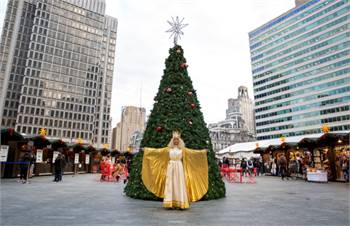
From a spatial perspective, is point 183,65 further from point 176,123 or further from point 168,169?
point 168,169

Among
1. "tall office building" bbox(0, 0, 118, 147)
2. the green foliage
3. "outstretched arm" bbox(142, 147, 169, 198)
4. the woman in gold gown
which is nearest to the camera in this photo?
the woman in gold gown

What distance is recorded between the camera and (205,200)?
26.4 feet

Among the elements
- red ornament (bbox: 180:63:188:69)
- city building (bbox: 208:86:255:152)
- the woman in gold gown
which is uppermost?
city building (bbox: 208:86:255:152)

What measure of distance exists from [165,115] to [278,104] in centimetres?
9859

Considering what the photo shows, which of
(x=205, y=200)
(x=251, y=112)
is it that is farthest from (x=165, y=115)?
(x=251, y=112)

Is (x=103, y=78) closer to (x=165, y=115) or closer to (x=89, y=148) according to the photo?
(x=89, y=148)

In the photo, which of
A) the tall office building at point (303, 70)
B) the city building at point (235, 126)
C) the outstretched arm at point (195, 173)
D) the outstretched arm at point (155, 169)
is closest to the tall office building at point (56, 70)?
the city building at point (235, 126)

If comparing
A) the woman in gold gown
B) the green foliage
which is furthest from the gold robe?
the green foliage

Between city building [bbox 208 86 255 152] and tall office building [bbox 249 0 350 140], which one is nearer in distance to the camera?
tall office building [bbox 249 0 350 140]

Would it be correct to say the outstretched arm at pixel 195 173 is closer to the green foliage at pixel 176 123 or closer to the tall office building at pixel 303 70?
the green foliage at pixel 176 123

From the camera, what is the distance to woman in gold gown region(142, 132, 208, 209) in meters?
6.43

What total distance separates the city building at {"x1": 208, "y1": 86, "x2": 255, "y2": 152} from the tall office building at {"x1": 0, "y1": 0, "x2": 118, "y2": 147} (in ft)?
207

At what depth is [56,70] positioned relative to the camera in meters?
82.1

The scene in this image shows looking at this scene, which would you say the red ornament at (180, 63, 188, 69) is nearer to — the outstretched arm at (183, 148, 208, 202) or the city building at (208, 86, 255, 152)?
the outstretched arm at (183, 148, 208, 202)
